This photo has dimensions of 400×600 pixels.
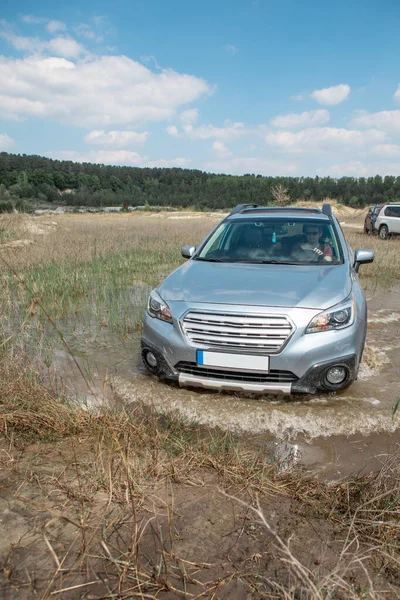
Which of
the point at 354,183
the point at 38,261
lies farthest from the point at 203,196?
the point at 38,261

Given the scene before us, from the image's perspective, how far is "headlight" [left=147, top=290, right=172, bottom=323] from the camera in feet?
12.3

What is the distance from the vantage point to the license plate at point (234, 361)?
3.36 m

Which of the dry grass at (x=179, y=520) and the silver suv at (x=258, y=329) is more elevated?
the silver suv at (x=258, y=329)

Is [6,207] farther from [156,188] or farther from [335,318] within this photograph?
[156,188]

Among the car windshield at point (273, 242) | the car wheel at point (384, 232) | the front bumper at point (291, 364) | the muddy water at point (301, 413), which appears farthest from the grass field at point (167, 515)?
the car wheel at point (384, 232)

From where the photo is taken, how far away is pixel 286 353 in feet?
11.0

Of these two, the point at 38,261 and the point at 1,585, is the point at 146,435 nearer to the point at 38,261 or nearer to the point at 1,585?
the point at 1,585

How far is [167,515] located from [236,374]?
4.92 ft

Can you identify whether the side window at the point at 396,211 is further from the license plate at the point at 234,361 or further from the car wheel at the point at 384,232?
the license plate at the point at 234,361

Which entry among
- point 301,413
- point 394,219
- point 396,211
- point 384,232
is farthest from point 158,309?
point 396,211

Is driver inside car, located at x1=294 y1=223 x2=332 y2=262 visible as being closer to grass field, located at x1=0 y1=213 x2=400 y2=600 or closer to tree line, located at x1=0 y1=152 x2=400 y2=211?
grass field, located at x1=0 y1=213 x2=400 y2=600

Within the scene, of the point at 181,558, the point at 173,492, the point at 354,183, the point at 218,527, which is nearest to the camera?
the point at 181,558

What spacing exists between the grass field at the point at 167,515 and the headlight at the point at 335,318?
108cm

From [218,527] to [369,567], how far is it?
667 millimetres
